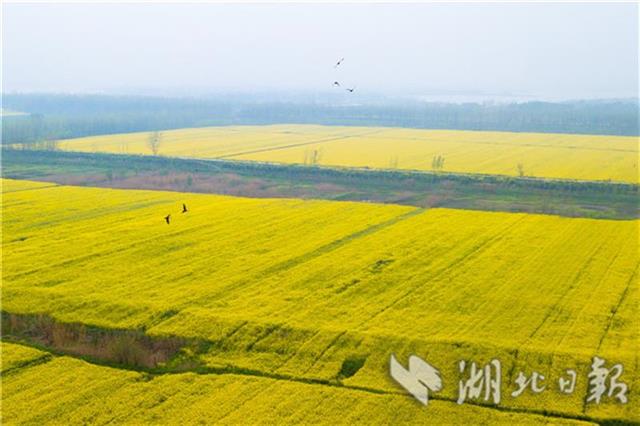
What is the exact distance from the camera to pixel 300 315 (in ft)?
84.6

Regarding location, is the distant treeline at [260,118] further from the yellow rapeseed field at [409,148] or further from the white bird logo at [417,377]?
the white bird logo at [417,377]

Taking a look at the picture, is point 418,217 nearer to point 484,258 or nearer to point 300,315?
point 484,258

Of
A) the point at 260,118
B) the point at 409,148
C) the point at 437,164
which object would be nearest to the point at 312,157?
the point at 437,164

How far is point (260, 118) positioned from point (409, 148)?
6452 cm

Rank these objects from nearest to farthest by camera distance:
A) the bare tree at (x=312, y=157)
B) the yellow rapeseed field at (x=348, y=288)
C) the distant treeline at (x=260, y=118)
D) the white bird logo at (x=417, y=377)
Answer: the white bird logo at (x=417, y=377), the yellow rapeseed field at (x=348, y=288), the bare tree at (x=312, y=157), the distant treeline at (x=260, y=118)

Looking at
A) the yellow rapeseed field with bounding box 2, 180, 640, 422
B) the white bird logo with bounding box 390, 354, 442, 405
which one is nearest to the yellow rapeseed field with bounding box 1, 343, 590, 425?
the yellow rapeseed field with bounding box 2, 180, 640, 422

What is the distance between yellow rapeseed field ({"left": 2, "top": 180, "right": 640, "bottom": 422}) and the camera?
2239 cm

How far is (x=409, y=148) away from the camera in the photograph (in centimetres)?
9025

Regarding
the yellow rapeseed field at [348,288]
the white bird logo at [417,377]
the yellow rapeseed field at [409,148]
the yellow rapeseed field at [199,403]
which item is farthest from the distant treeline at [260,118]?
the white bird logo at [417,377]

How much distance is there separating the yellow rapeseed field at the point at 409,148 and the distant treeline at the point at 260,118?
7.52 m

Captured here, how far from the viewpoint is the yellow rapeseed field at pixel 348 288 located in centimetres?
2239

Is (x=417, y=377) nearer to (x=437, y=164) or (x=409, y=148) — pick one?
(x=437, y=164)

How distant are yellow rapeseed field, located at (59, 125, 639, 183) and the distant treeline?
752 cm

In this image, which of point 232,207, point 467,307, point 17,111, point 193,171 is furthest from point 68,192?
point 17,111
